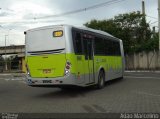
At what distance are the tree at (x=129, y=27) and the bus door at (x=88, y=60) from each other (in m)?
31.2

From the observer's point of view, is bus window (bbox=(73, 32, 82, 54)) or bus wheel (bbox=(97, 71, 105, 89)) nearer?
bus window (bbox=(73, 32, 82, 54))

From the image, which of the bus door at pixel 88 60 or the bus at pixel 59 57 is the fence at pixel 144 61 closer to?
the bus door at pixel 88 60

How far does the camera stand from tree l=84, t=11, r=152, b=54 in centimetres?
4981

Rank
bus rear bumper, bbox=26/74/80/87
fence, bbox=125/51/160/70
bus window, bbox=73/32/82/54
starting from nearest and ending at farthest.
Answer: bus rear bumper, bbox=26/74/80/87
bus window, bbox=73/32/82/54
fence, bbox=125/51/160/70

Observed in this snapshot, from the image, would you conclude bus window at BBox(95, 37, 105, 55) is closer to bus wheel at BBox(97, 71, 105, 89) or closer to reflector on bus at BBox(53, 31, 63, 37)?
bus wheel at BBox(97, 71, 105, 89)

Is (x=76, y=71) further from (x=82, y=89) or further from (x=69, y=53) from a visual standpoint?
(x=82, y=89)

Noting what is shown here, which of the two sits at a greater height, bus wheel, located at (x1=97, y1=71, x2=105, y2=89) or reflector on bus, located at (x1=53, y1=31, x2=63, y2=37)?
reflector on bus, located at (x1=53, y1=31, x2=63, y2=37)

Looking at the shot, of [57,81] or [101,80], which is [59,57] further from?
[101,80]

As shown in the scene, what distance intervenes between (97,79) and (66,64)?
346 cm

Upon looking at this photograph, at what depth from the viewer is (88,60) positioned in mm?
17953

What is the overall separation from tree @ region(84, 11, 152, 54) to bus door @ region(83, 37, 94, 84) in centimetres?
3123

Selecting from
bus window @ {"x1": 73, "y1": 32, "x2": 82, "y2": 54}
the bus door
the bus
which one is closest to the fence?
the bus door

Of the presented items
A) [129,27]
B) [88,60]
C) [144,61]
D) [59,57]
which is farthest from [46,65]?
[129,27]

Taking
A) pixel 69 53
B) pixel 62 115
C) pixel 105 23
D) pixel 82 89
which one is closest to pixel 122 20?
pixel 105 23
